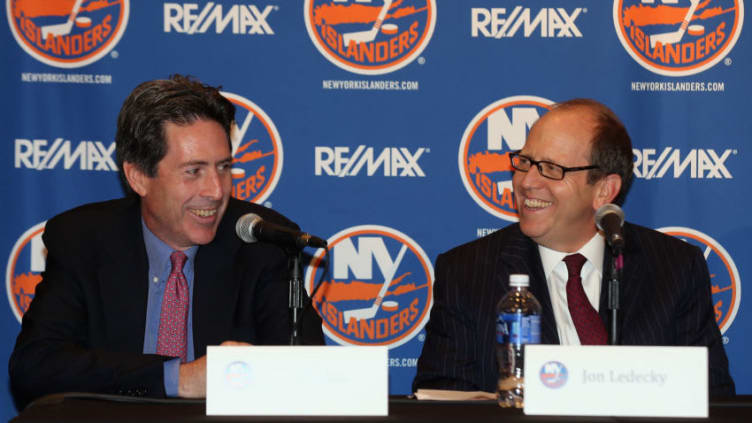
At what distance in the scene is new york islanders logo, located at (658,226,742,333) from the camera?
3.76m

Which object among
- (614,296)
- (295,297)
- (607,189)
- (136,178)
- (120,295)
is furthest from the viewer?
(607,189)

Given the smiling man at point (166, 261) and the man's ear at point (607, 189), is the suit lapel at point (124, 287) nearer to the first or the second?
the smiling man at point (166, 261)

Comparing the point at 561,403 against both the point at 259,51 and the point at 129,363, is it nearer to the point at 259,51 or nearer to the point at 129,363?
the point at 129,363

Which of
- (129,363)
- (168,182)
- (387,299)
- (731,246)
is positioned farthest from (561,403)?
(731,246)

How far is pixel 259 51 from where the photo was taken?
377 centimetres

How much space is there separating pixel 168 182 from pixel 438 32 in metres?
1.46

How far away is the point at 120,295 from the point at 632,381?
68.7 inches

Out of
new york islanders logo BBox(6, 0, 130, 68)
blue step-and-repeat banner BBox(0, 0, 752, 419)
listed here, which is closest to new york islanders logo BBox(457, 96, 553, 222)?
blue step-and-repeat banner BBox(0, 0, 752, 419)

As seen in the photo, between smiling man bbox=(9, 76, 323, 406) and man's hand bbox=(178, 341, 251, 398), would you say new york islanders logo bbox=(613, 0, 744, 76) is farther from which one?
man's hand bbox=(178, 341, 251, 398)

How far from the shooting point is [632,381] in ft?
6.31

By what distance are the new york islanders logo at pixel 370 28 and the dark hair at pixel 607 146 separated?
0.89 m

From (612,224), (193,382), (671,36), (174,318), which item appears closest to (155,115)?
(174,318)

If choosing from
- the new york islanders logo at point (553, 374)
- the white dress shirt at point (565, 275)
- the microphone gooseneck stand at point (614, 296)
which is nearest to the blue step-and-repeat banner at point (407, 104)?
the white dress shirt at point (565, 275)

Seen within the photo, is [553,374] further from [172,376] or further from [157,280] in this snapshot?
[157,280]
